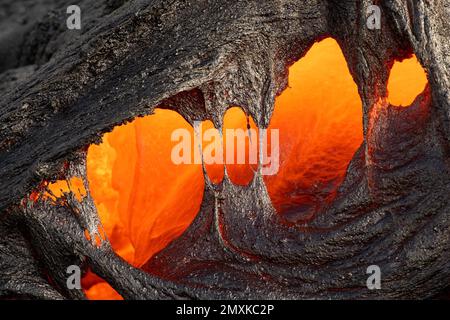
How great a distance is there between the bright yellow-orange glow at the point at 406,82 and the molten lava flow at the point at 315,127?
0.86ft

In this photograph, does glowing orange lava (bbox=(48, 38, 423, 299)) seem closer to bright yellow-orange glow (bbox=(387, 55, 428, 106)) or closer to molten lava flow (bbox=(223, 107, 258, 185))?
molten lava flow (bbox=(223, 107, 258, 185))

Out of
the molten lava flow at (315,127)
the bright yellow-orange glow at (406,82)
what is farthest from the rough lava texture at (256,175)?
the molten lava flow at (315,127)

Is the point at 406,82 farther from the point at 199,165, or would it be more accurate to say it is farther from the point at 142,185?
the point at 142,185

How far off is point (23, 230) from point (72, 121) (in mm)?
488

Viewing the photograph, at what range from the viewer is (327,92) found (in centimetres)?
387

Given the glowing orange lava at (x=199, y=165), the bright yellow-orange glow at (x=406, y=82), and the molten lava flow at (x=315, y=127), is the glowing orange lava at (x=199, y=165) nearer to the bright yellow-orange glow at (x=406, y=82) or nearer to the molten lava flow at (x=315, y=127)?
the molten lava flow at (x=315, y=127)

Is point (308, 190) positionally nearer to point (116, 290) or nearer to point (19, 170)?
point (116, 290)

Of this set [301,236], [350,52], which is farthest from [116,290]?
[350,52]

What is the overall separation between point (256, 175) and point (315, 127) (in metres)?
0.56

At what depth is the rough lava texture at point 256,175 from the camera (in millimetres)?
3271

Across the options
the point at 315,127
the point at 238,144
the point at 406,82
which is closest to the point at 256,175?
the point at 238,144

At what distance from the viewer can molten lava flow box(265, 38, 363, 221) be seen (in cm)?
372

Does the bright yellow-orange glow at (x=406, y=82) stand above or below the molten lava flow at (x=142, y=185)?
above

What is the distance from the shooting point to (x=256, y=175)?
3.42m
